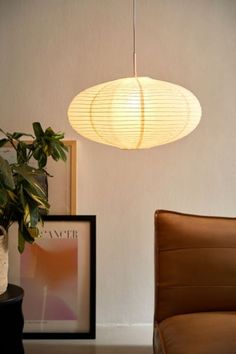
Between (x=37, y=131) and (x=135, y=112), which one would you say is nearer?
(x=135, y=112)

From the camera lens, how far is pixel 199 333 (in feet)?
5.56

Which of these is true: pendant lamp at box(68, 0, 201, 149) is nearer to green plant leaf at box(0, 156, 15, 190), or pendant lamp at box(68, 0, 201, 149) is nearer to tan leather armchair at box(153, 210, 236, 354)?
green plant leaf at box(0, 156, 15, 190)

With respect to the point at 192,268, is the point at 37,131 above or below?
above

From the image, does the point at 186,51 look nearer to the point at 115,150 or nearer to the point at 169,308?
the point at 115,150

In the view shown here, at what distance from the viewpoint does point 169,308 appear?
199cm

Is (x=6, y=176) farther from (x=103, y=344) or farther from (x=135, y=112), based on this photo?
(x=103, y=344)

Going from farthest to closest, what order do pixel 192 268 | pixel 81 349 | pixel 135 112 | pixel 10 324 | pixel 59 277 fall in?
1. pixel 59 277
2. pixel 81 349
3. pixel 192 268
4. pixel 10 324
5. pixel 135 112

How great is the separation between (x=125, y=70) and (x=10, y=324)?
137 centimetres

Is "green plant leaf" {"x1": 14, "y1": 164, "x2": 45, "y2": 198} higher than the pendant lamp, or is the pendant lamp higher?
the pendant lamp

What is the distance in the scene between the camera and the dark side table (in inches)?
72.1

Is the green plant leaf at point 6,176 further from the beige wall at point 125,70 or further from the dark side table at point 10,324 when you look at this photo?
the beige wall at point 125,70

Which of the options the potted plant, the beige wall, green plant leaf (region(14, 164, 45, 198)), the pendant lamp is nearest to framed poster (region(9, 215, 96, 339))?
the beige wall

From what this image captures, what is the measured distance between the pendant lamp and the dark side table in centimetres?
77

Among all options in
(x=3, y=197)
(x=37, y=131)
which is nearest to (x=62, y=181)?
(x=37, y=131)
